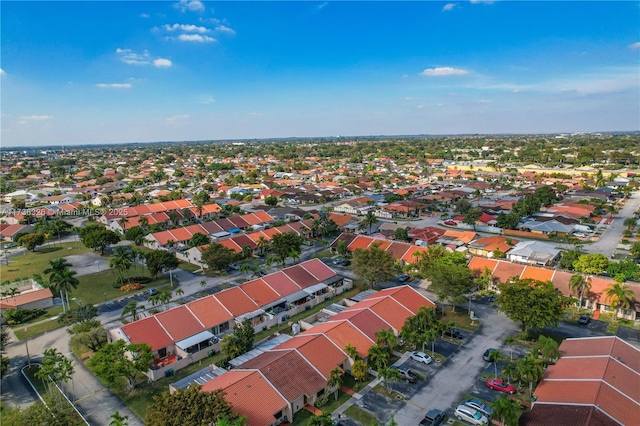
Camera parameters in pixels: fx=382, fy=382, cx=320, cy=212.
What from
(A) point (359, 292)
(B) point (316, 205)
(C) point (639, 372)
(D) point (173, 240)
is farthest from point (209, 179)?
(C) point (639, 372)

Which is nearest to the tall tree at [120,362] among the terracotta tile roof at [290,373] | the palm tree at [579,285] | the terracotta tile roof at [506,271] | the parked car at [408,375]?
the terracotta tile roof at [290,373]

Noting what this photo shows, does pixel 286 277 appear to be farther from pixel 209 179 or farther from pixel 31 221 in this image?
pixel 209 179

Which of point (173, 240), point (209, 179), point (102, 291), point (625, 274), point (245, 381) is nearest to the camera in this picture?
point (245, 381)

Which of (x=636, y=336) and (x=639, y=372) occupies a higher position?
(x=639, y=372)

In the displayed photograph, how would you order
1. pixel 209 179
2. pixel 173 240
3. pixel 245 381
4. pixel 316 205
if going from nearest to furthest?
pixel 245 381
pixel 173 240
pixel 316 205
pixel 209 179

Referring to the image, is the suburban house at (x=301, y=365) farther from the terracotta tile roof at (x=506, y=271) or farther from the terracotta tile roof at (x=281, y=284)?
the terracotta tile roof at (x=506, y=271)

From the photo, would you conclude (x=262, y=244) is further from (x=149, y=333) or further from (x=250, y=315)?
(x=149, y=333)

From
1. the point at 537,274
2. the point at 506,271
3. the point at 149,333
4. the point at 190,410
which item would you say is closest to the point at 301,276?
the point at 149,333
